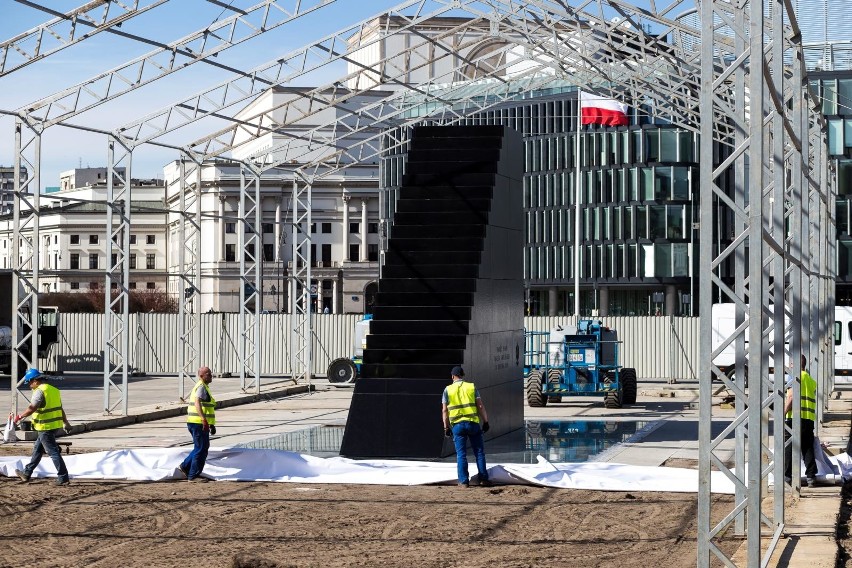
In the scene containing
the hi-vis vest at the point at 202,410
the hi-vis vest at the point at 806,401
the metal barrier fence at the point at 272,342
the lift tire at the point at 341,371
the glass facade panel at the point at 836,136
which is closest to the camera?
the hi-vis vest at the point at 806,401

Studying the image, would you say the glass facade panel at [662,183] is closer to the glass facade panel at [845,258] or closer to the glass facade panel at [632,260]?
the glass facade panel at [632,260]

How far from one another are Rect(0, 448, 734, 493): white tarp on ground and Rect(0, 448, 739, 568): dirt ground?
383 millimetres

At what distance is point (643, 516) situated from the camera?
16.8m

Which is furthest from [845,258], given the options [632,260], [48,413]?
[48,413]

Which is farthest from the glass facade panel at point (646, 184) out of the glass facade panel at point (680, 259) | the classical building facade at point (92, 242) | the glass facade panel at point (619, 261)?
the classical building facade at point (92, 242)

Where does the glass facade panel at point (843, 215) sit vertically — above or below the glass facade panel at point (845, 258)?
above

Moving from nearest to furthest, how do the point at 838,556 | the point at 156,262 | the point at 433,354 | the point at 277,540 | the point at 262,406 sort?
the point at 838,556, the point at 277,540, the point at 433,354, the point at 262,406, the point at 156,262

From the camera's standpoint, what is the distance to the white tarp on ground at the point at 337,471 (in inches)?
770

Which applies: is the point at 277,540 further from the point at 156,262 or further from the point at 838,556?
the point at 156,262

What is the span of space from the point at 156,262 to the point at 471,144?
10030 centimetres

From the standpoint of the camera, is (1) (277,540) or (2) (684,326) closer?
(1) (277,540)

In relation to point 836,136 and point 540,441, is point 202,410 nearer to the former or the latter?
point 540,441

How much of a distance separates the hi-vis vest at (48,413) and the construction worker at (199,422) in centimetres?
189

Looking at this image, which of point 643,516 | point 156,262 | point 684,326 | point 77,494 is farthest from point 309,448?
point 156,262
